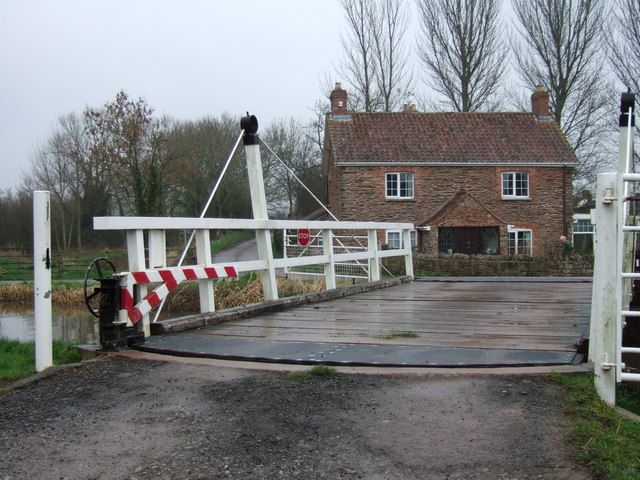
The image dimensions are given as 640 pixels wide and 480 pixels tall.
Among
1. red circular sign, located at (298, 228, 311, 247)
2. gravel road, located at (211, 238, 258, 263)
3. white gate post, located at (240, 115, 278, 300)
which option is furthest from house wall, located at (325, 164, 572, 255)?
white gate post, located at (240, 115, 278, 300)

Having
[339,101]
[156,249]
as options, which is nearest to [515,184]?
[339,101]

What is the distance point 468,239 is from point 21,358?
2647cm

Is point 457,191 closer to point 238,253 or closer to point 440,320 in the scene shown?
point 238,253

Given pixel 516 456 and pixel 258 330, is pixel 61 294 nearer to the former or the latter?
pixel 258 330

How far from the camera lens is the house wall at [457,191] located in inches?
1254

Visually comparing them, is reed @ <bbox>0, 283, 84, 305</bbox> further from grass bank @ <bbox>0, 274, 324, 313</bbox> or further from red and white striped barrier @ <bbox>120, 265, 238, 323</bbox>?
red and white striped barrier @ <bbox>120, 265, 238, 323</bbox>

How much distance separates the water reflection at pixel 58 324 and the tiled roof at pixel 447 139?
1608 cm

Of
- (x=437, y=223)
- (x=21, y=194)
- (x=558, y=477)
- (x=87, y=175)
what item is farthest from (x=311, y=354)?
(x=21, y=194)

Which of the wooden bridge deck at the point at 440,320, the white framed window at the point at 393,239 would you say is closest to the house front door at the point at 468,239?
the white framed window at the point at 393,239

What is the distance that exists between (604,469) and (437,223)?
94.4ft

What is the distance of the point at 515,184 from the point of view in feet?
108

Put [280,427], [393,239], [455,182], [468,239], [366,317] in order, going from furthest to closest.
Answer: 1. [455,182]
2. [393,239]
3. [468,239]
4. [366,317]
5. [280,427]

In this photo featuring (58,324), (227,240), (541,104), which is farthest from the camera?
(227,240)

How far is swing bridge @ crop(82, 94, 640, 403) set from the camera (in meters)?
3.90
